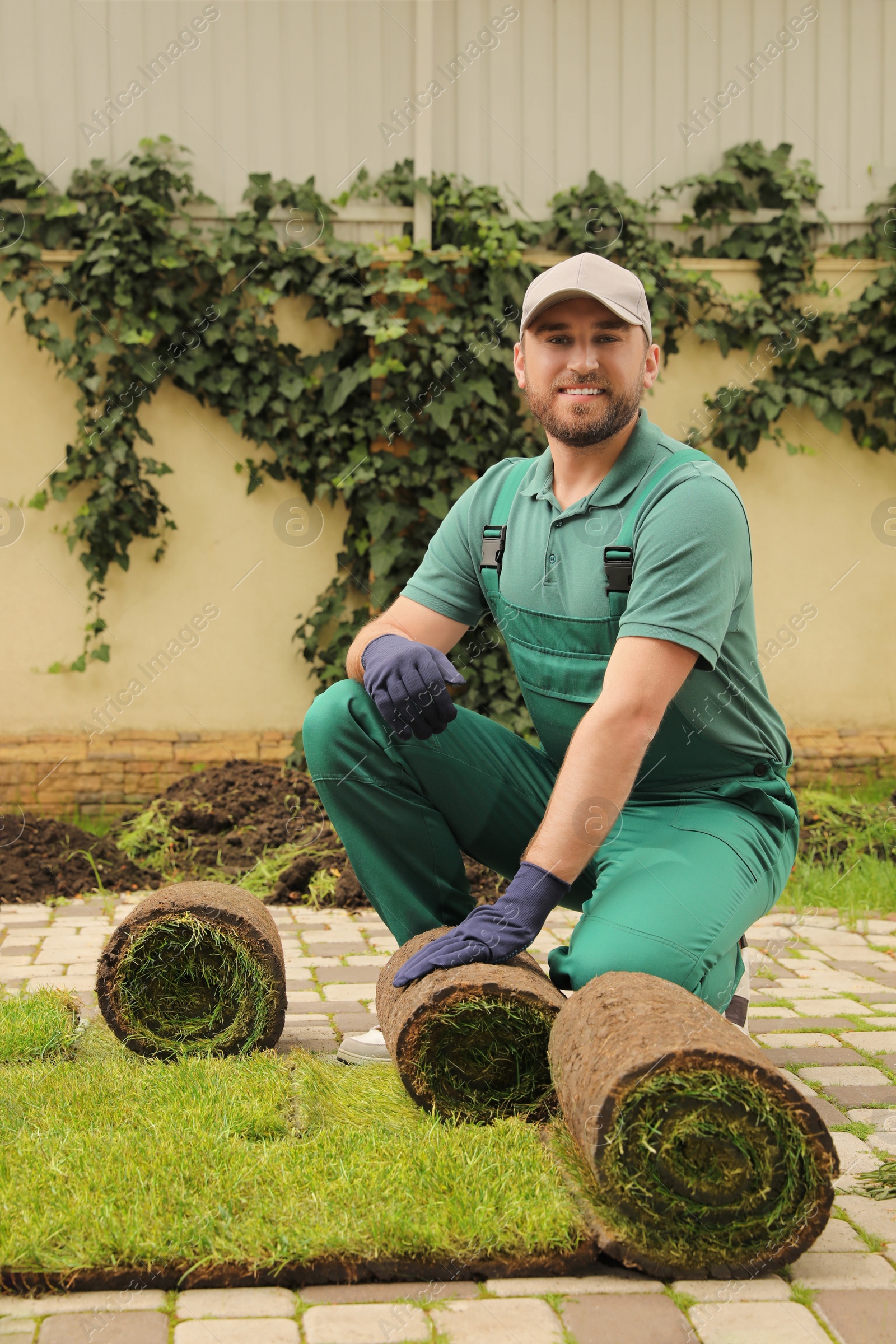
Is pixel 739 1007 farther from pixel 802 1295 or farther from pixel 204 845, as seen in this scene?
pixel 204 845

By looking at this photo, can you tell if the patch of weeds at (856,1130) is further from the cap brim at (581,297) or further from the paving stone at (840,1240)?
the cap brim at (581,297)

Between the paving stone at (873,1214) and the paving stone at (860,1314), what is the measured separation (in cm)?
24

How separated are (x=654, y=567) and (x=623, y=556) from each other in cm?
18

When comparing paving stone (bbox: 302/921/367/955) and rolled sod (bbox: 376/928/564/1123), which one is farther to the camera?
paving stone (bbox: 302/921/367/955)

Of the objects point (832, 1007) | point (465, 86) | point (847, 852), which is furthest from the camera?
point (465, 86)

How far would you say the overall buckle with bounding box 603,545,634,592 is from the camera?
9.24 feet

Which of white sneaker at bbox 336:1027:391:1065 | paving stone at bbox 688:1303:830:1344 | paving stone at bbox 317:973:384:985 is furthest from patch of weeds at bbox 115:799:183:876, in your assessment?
paving stone at bbox 688:1303:830:1344

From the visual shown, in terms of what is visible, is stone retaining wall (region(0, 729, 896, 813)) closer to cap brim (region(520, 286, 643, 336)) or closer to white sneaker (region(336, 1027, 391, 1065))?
white sneaker (region(336, 1027, 391, 1065))

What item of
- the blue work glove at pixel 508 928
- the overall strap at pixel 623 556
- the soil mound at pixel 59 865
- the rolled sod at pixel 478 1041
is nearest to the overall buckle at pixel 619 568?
the overall strap at pixel 623 556

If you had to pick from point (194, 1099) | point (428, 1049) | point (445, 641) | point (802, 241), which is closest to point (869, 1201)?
point (428, 1049)

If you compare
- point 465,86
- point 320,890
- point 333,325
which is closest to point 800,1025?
point 320,890

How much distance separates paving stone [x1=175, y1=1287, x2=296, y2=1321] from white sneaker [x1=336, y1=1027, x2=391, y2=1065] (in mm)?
971

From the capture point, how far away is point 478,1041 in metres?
2.47

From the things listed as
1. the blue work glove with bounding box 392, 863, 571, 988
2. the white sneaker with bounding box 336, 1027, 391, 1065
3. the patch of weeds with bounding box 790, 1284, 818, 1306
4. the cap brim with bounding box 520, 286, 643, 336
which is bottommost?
the white sneaker with bounding box 336, 1027, 391, 1065
